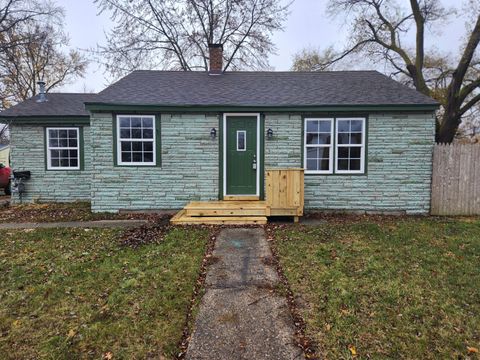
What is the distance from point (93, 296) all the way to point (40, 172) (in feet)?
25.7

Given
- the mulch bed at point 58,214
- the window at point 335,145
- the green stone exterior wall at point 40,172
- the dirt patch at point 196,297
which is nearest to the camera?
the dirt patch at point 196,297

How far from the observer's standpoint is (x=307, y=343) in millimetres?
2523

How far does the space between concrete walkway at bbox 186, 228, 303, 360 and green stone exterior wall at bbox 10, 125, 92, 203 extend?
23.1ft

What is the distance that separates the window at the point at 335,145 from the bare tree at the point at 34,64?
18842 mm

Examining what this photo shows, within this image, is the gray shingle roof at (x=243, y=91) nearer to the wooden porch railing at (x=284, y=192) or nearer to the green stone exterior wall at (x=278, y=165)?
the green stone exterior wall at (x=278, y=165)

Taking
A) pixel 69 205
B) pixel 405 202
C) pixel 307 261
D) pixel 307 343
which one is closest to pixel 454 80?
pixel 405 202

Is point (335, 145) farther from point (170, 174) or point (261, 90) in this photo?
point (170, 174)

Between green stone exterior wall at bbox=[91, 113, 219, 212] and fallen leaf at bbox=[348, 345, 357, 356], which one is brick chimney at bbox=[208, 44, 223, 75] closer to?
green stone exterior wall at bbox=[91, 113, 219, 212]

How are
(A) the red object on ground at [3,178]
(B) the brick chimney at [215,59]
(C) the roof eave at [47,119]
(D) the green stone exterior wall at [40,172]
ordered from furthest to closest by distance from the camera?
(A) the red object on ground at [3,178], (B) the brick chimney at [215,59], (D) the green stone exterior wall at [40,172], (C) the roof eave at [47,119]

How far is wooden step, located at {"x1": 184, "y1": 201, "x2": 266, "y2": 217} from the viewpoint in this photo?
665 cm

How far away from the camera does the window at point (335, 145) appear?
757 cm

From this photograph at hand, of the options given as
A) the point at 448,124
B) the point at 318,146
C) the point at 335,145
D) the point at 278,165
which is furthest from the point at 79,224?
the point at 448,124

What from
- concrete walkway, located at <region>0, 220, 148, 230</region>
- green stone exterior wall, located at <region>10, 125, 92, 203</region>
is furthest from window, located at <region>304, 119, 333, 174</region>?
green stone exterior wall, located at <region>10, 125, 92, 203</region>

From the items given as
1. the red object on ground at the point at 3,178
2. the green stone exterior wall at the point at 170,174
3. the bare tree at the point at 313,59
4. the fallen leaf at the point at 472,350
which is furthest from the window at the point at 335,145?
the red object on ground at the point at 3,178
